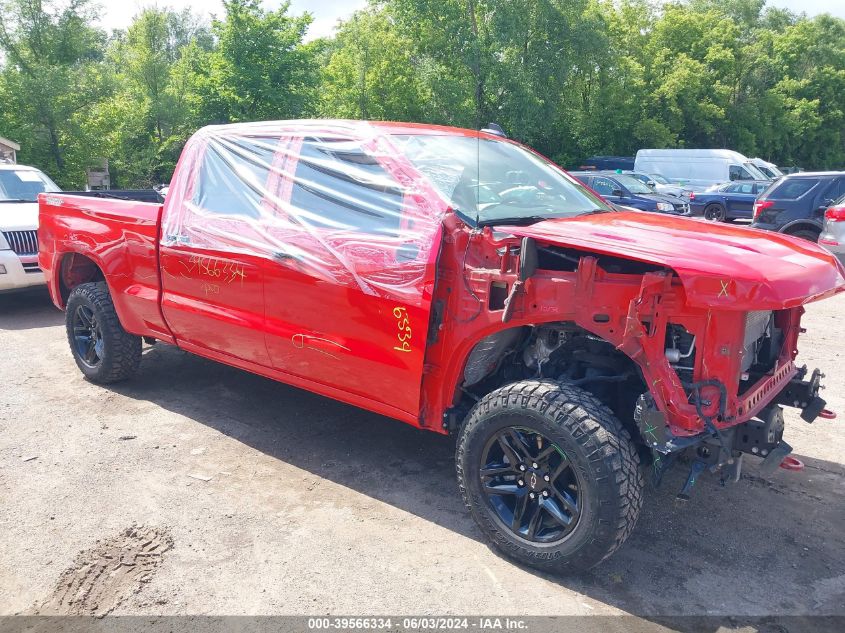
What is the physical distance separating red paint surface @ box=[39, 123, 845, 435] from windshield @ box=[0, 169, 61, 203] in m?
5.40

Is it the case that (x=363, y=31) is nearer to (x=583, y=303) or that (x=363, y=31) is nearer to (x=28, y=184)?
(x=28, y=184)

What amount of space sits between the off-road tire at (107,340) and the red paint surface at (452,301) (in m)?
0.48

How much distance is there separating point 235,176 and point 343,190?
1004mm

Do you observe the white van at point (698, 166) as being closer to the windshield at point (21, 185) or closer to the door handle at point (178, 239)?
the windshield at point (21, 185)

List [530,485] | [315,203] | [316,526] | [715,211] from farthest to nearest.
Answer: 1. [715,211]
2. [315,203]
3. [316,526]
4. [530,485]

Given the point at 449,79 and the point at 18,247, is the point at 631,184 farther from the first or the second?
the point at 18,247

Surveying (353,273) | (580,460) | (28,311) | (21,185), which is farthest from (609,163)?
(580,460)

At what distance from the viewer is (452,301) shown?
11.0ft

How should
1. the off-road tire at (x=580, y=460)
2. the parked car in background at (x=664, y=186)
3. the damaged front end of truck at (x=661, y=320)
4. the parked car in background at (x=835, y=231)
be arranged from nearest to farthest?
the damaged front end of truck at (x=661, y=320) < the off-road tire at (x=580, y=460) < the parked car in background at (x=835, y=231) < the parked car in background at (x=664, y=186)

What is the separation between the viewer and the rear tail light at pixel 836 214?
9.78 meters

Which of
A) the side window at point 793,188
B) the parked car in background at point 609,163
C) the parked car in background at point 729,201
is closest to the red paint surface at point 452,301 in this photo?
the side window at point 793,188

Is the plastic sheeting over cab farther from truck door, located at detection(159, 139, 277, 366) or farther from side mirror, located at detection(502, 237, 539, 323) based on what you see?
side mirror, located at detection(502, 237, 539, 323)

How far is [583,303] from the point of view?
300cm

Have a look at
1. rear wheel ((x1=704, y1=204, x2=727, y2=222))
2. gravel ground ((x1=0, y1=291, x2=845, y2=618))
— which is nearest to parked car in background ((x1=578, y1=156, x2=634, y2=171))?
rear wheel ((x1=704, y1=204, x2=727, y2=222))
